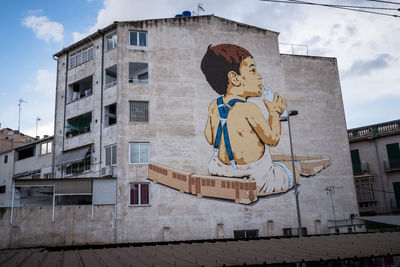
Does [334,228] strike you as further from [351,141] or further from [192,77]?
[192,77]

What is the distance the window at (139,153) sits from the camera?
35250 millimetres

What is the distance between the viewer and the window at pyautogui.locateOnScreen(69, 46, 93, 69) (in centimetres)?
4059

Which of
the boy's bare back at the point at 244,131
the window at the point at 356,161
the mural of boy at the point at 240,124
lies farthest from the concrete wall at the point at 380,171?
the boy's bare back at the point at 244,131

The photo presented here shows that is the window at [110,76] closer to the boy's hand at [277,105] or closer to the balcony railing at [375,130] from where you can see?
the boy's hand at [277,105]

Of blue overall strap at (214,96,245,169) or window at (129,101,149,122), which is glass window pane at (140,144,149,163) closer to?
window at (129,101,149,122)

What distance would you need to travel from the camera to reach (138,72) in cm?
3847

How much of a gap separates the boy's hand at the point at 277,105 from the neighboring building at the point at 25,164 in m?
21.6

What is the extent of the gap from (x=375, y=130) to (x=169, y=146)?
2409cm

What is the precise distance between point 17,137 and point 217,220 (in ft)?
123

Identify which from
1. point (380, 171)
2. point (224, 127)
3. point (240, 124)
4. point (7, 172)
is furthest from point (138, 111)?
point (380, 171)

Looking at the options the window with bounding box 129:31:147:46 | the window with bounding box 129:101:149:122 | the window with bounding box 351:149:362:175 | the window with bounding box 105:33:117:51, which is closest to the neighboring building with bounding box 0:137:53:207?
the window with bounding box 129:101:149:122

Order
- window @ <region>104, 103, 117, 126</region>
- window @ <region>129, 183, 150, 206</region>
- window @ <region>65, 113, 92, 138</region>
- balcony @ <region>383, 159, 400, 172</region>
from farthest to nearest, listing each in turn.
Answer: balcony @ <region>383, 159, 400, 172</region> < window @ <region>65, 113, 92, 138</region> < window @ <region>104, 103, 117, 126</region> < window @ <region>129, 183, 150, 206</region>

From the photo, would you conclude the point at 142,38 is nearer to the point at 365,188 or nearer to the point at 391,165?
the point at 365,188

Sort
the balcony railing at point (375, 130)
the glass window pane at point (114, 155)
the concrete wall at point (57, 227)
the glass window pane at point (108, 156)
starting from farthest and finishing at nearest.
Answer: the balcony railing at point (375, 130) → the glass window pane at point (108, 156) → the glass window pane at point (114, 155) → the concrete wall at point (57, 227)
